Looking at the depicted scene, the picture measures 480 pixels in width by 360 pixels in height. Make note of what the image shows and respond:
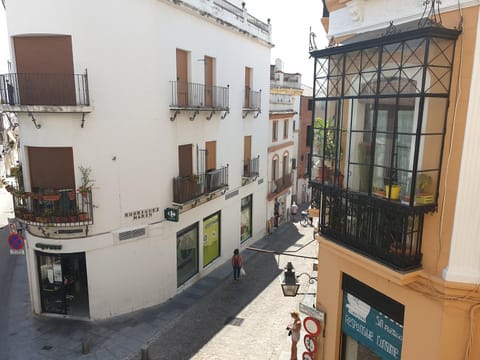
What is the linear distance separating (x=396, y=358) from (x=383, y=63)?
5.49 metres

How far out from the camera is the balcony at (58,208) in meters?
12.4

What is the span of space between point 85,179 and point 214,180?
6.22m

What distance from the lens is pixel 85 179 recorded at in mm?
12609

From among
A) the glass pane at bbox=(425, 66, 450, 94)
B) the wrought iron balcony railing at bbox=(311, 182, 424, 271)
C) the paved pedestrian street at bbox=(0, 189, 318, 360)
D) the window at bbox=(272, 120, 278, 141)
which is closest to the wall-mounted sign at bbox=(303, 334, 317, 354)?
the paved pedestrian street at bbox=(0, 189, 318, 360)

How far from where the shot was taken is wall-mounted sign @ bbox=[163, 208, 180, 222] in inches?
577

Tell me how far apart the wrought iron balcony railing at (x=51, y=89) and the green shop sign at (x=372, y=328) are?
378 inches

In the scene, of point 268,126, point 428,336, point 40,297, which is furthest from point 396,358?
point 268,126

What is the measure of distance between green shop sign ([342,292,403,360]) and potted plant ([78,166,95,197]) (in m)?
8.52

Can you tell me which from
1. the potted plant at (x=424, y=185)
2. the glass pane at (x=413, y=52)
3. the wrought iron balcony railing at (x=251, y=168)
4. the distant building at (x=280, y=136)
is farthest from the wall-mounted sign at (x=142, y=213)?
the distant building at (x=280, y=136)

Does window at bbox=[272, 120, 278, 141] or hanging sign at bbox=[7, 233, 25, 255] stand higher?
window at bbox=[272, 120, 278, 141]

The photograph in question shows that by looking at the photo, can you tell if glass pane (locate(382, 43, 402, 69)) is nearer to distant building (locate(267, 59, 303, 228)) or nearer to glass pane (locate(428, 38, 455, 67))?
glass pane (locate(428, 38, 455, 67))

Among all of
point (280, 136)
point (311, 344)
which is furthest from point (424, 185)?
point (280, 136)

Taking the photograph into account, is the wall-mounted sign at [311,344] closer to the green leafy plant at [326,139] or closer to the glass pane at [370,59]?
the green leafy plant at [326,139]

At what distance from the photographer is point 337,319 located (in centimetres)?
870
